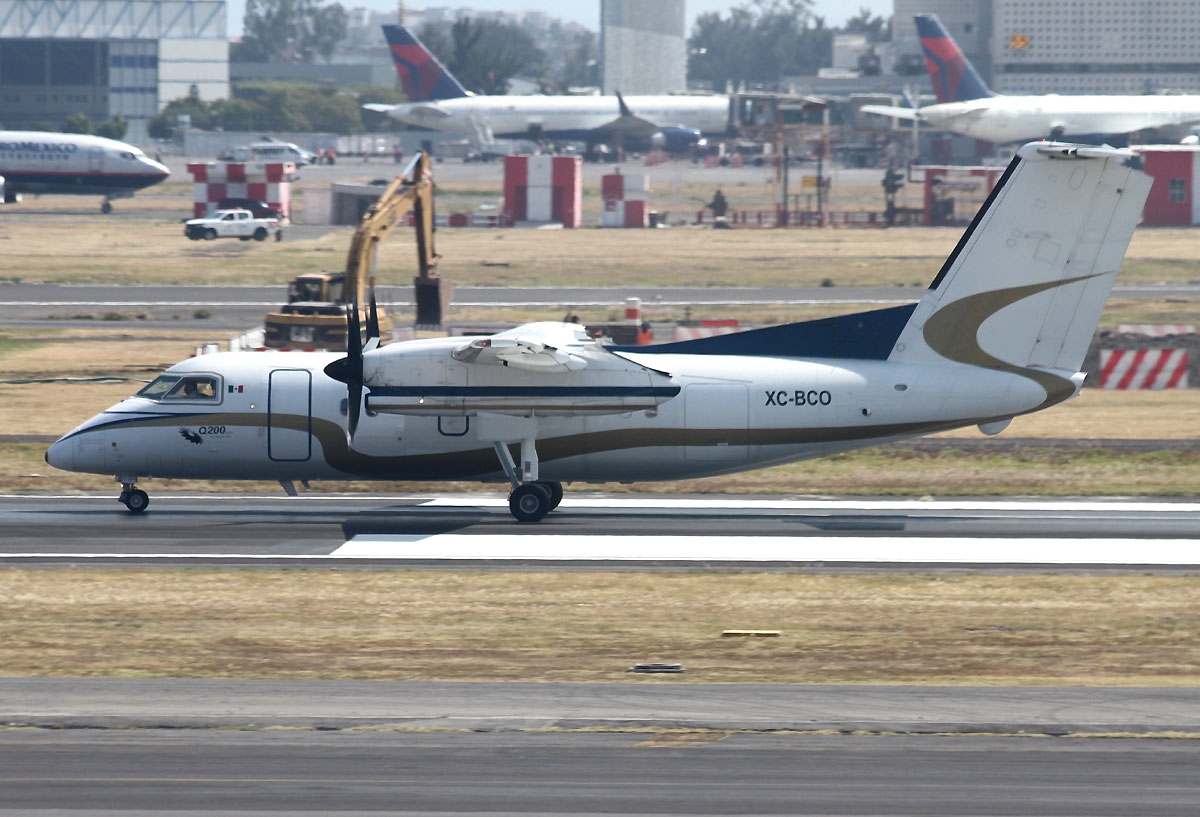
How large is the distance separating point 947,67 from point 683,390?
111227mm

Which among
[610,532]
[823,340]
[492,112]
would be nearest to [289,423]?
[610,532]

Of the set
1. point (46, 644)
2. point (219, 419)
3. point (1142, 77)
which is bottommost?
point (46, 644)

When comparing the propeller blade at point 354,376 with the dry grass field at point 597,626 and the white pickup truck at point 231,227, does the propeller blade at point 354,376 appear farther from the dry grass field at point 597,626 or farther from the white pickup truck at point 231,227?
the white pickup truck at point 231,227

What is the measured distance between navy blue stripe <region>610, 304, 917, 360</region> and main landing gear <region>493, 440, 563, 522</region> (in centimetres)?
242

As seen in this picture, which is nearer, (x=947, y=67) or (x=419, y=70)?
(x=947, y=67)

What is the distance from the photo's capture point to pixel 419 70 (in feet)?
460

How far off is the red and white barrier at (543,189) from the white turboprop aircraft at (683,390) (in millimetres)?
68206

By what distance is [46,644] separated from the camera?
58.2 ft

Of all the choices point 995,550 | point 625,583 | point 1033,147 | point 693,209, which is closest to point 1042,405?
point 995,550

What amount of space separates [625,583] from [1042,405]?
8326 millimetres

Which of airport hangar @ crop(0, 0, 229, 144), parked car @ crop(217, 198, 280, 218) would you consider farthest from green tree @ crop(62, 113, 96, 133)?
parked car @ crop(217, 198, 280, 218)

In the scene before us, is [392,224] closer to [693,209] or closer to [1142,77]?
[693,209]

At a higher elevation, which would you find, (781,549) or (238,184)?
(238,184)

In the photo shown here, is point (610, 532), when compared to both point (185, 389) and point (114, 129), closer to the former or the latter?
point (185, 389)
